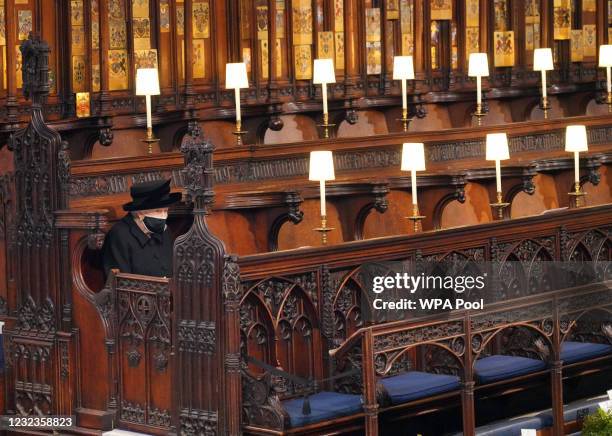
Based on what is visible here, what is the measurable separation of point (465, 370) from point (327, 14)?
6.76 metres

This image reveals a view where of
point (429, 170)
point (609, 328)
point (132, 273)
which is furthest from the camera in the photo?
point (429, 170)

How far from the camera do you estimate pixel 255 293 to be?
876cm

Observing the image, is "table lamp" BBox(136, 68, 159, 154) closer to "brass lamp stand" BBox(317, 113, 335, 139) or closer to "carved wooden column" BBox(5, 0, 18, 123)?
"carved wooden column" BBox(5, 0, 18, 123)

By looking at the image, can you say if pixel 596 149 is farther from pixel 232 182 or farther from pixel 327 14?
pixel 232 182

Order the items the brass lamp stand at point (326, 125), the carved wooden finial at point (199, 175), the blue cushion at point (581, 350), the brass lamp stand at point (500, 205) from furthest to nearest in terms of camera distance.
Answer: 1. the brass lamp stand at point (326, 125)
2. the brass lamp stand at point (500, 205)
3. the blue cushion at point (581, 350)
4. the carved wooden finial at point (199, 175)

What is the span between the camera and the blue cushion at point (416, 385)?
8.80 m

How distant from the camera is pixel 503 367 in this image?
31.0 feet

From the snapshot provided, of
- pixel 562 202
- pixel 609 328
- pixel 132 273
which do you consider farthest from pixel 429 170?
pixel 132 273

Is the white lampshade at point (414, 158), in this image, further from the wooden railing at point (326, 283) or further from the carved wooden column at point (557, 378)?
the carved wooden column at point (557, 378)

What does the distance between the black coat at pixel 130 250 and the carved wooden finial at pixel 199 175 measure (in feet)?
2.62

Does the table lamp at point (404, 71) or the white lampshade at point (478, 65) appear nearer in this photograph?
the table lamp at point (404, 71)

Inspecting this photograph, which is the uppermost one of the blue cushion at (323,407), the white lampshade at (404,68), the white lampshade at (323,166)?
the white lampshade at (404,68)

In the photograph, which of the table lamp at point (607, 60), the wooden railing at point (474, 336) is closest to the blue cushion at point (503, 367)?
the wooden railing at point (474, 336)

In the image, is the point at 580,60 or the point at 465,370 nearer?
the point at 465,370
